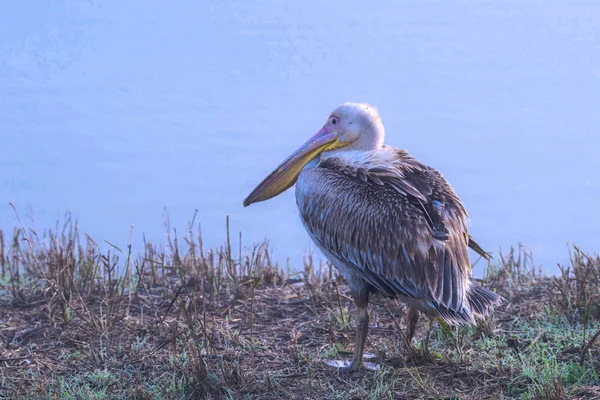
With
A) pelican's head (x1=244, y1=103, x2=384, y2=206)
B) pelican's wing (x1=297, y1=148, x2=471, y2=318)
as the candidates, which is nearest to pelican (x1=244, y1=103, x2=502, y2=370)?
pelican's wing (x1=297, y1=148, x2=471, y2=318)

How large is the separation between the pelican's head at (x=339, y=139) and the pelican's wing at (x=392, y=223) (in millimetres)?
481

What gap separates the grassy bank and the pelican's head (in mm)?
760

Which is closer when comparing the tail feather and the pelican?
the pelican

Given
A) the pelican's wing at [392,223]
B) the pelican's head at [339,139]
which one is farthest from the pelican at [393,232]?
the pelican's head at [339,139]

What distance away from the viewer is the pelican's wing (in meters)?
4.35

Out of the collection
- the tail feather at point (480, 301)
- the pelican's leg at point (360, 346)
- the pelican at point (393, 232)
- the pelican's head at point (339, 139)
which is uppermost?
the pelican's head at point (339, 139)

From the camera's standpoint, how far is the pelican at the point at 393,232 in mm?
4352

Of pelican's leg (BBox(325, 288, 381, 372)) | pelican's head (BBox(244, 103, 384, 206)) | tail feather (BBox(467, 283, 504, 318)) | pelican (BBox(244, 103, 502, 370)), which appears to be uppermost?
pelican's head (BBox(244, 103, 384, 206))

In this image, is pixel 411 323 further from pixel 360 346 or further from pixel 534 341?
pixel 534 341

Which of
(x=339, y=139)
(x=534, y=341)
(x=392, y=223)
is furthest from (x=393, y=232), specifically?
(x=339, y=139)

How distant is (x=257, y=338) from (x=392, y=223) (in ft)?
4.12

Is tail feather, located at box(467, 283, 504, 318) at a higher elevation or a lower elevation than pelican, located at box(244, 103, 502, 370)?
lower

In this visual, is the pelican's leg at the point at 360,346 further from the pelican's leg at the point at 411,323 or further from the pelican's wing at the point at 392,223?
the pelican's leg at the point at 411,323

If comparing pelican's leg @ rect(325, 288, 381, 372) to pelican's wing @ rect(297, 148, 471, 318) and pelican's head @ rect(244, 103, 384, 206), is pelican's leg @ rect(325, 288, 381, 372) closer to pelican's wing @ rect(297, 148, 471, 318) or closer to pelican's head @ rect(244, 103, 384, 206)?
pelican's wing @ rect(297, 148, 471, 318)
